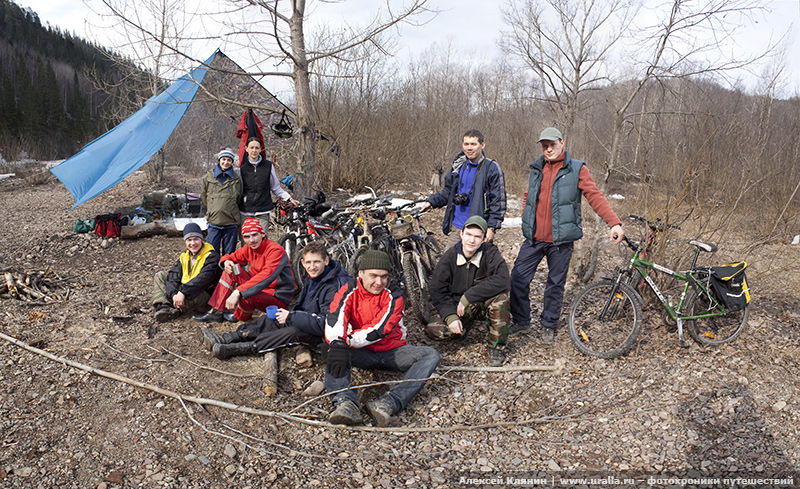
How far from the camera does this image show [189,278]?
171 inches

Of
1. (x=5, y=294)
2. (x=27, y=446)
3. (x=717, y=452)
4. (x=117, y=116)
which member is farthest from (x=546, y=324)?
(x=117, y=116)

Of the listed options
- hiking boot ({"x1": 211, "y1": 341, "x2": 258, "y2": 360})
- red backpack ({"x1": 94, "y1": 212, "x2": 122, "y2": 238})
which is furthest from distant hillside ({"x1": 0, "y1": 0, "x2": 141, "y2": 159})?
hiking boot ({"x1": 211, "y1": 341, "x2": 258, "y2": 360})

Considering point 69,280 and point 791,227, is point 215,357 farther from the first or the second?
point 791,227

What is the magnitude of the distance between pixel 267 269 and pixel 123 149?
5562 millimetres

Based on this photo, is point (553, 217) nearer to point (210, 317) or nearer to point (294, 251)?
point (294, 251)

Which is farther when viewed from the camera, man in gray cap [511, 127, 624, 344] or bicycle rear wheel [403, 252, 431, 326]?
bicycle rear wheel [403, 252, 431, 326]

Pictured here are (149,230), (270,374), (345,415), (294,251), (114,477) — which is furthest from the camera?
(149,230)

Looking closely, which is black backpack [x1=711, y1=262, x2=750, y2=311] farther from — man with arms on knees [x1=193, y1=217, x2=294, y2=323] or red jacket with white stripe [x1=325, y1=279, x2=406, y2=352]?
man with arms on knees [x1=193, y1=217, x2=294, y2=323]

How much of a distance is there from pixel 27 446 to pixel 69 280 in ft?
11.1

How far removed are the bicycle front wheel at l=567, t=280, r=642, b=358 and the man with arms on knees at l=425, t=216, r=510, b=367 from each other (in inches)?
26.0

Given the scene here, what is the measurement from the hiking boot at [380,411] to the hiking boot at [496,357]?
3.58 feet

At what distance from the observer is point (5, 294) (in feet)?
14.6

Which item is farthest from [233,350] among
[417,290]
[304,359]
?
[417,290]

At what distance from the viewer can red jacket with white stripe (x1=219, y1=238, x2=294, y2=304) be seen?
410cm
